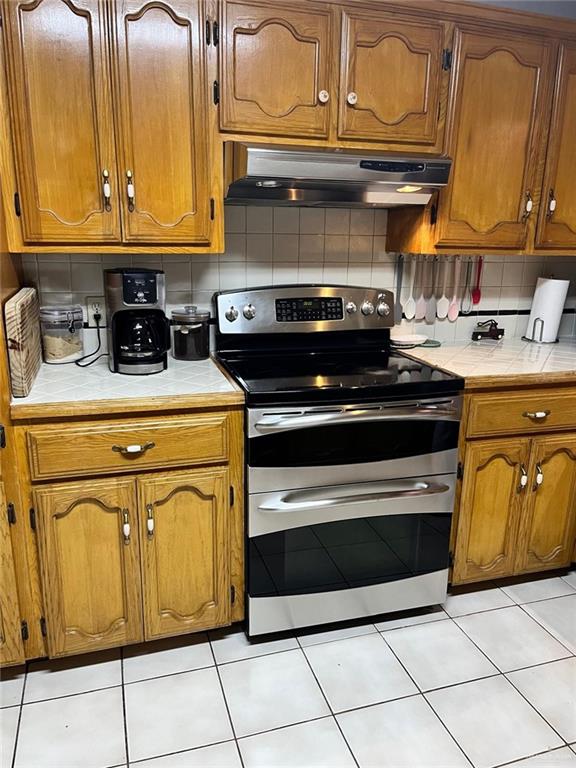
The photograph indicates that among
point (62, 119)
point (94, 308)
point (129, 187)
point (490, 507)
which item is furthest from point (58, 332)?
point (490, 507)

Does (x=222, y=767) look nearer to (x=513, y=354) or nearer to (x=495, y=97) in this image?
(x=513, y=354)

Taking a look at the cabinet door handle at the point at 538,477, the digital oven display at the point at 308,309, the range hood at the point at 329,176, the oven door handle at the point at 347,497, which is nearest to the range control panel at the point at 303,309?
the digital oven display at the point at 308,309

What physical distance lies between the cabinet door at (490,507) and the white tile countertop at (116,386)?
98 centimetres

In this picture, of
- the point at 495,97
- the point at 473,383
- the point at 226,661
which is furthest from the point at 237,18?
the point at 226,661

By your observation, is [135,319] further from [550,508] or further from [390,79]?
[550,508]

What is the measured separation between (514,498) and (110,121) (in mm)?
1957

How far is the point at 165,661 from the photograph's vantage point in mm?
1873

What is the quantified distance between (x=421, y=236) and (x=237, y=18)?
100 cm

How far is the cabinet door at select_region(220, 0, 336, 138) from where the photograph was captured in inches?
70.4

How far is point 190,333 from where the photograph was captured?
7.06 ft

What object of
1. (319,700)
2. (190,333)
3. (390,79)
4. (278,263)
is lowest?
(319,700)

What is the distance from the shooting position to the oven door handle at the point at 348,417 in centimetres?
177

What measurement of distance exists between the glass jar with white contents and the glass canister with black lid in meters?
0.37

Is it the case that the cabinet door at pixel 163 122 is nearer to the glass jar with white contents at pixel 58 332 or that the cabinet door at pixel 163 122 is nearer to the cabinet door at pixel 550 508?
the glass jar with white contents at pixel 58 332
